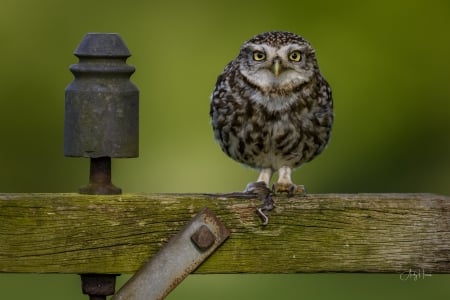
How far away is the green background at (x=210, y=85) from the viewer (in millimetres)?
7215

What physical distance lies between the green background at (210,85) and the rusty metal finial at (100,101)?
368 cm

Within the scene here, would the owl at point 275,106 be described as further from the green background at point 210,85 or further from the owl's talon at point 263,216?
the green background at point 210,85

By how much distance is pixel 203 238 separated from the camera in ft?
11.0

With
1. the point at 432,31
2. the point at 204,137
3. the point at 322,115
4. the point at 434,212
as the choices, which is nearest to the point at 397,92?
the point at 432,31

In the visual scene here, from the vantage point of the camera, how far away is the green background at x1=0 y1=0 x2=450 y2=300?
23.7 ft

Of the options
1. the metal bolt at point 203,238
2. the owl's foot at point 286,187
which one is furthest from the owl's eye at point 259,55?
the metal bolt at point 203,238

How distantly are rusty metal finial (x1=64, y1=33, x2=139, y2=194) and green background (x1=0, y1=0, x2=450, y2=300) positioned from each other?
3676 mm

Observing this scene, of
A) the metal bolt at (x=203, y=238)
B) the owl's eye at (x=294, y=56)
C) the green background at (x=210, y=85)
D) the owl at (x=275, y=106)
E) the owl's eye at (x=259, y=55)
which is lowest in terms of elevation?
the metal bolt at (x=203, y=238)

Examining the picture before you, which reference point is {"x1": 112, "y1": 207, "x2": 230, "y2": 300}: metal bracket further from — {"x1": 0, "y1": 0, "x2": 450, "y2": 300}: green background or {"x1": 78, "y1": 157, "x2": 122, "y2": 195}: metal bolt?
{"x1": 0, "y1": 0, "x2": 450, "y2": 300}: green background

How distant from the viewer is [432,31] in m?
7.76

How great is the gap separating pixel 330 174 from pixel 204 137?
666mm

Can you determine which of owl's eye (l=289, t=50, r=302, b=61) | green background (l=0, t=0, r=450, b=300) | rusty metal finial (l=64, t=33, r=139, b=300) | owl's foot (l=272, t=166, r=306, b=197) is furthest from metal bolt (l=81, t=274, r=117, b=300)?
green background (l=0, t=0, r=450, b=300)

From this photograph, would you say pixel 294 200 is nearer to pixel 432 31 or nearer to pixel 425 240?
pixel 425 240

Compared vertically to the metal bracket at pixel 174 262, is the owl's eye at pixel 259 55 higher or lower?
higher
